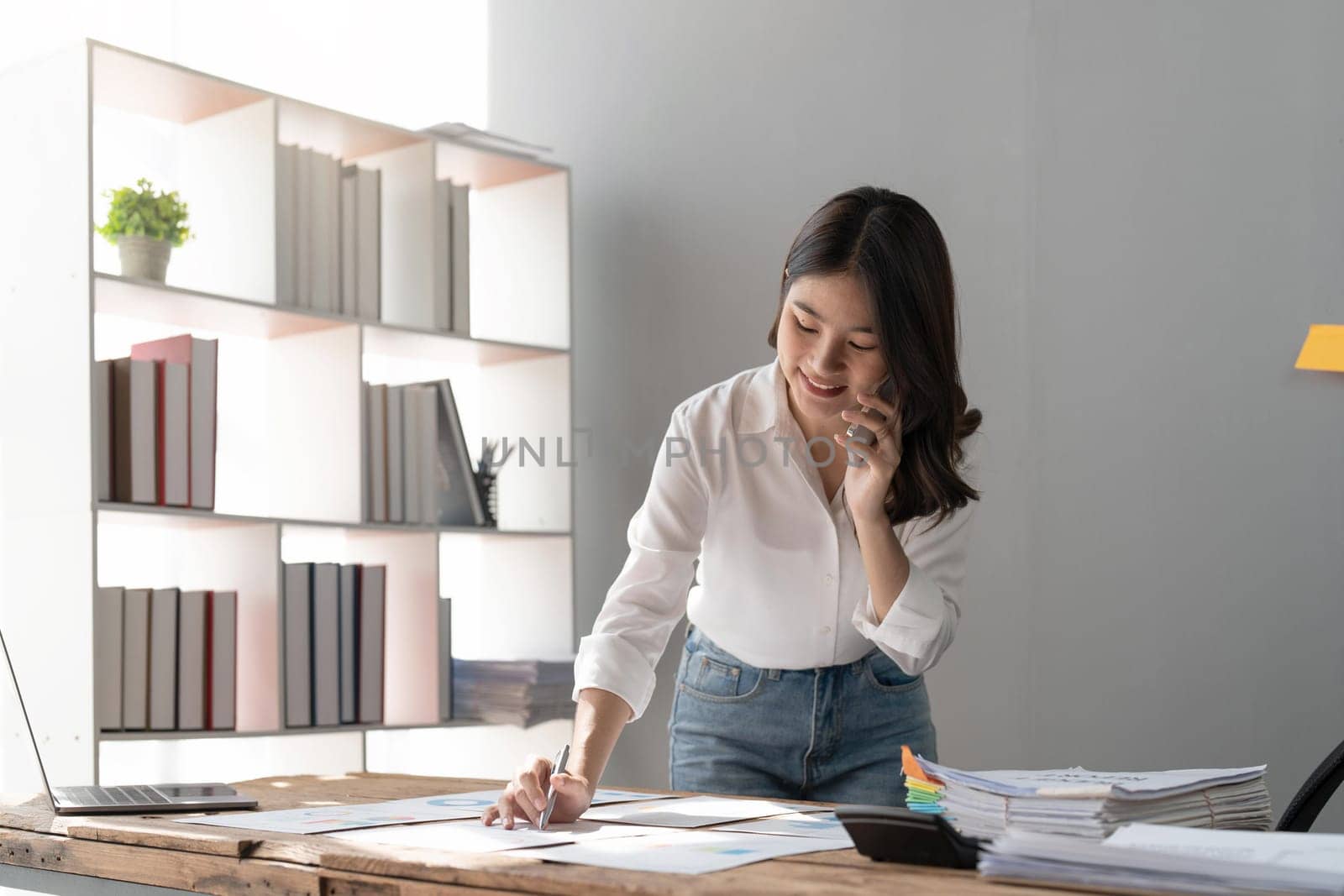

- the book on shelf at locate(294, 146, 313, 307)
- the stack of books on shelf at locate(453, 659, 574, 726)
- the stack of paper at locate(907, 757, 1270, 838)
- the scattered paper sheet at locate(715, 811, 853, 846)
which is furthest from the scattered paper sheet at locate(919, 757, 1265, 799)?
the book on shelf at locate(294, 146, 313, 307)

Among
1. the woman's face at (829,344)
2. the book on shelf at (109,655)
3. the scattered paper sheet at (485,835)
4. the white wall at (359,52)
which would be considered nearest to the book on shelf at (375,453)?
the book on shelf at (109,655)

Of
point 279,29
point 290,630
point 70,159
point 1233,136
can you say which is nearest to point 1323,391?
point 1233,136

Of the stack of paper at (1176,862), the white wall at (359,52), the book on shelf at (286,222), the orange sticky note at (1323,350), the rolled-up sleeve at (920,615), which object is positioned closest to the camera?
the stack of paper at (1176,862)

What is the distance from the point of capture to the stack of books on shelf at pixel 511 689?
118 inches

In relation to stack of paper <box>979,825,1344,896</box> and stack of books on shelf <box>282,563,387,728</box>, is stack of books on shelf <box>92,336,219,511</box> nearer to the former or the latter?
stack of books on shelf <box>282,563,387,728</box>

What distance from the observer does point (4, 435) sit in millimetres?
2557

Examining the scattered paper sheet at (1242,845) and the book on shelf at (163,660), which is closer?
the scattered paper sheet at (1242,845)

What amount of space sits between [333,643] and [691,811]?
4.89 feet

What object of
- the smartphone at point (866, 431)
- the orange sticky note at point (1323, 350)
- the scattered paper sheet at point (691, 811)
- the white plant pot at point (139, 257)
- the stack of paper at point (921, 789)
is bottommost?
the scattered paper sheet at point (691, 811)

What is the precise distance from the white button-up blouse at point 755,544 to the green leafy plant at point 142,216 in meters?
1.21

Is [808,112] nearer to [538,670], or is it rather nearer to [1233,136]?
[1233,136]

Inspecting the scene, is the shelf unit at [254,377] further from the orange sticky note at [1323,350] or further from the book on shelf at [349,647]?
the orange sticky note at [1323,350]

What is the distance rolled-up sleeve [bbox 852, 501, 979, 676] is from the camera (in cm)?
169

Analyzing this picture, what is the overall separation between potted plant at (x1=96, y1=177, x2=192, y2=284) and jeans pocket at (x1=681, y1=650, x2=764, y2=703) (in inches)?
53.2
